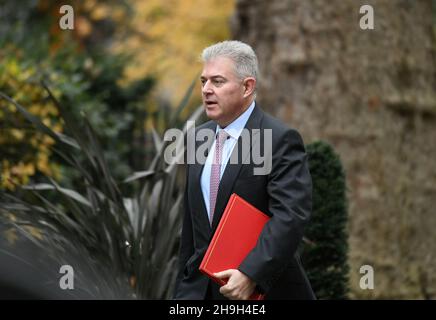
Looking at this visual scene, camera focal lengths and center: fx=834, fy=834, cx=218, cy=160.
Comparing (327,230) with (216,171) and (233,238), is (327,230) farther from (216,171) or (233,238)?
(233,238)

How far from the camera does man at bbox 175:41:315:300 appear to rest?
135 inches

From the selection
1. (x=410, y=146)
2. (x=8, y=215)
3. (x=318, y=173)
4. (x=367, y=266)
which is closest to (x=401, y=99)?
(x=410, y=146)

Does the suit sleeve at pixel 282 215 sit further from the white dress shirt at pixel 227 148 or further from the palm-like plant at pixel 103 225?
the palm-like plant at pixel 103 225

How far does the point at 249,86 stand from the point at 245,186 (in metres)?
0.44

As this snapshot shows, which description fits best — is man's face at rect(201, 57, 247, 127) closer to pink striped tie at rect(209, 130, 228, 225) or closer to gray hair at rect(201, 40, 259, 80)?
gray hair at rect(201, 40, 259, 80)

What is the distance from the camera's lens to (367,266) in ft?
23.2

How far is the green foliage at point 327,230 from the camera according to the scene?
548 cm

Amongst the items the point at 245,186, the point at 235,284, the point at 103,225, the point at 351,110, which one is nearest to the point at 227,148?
the point at 245,186

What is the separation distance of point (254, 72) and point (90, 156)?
220cm

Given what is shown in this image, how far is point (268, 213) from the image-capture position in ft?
12.0

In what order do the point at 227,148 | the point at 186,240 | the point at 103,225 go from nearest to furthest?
the point at 227,148, the point at 186,240, the point at 103,225

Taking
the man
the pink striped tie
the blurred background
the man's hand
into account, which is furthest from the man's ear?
the blurred background

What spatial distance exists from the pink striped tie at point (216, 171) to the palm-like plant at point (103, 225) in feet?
5.54
